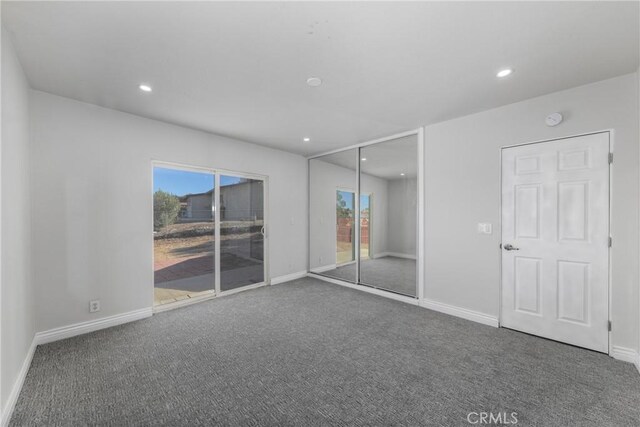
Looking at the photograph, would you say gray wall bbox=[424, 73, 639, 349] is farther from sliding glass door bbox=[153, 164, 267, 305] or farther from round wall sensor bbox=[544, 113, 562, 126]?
sliding glass door bbox=[153, 164, 267, 305]

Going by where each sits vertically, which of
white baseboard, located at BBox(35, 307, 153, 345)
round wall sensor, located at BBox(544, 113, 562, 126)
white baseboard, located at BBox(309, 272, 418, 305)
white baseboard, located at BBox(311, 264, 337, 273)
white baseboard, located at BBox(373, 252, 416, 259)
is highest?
round wall sensor, located at BBox(544, 113, 562, 126)

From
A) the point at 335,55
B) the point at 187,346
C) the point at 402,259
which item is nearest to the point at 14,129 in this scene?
the point at 187,346

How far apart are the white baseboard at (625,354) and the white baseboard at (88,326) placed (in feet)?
16.5

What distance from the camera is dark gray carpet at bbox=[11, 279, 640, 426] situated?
5.70 ft

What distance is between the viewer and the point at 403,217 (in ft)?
13.8

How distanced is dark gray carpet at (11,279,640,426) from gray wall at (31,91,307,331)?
47cm

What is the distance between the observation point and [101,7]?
5.14 feet

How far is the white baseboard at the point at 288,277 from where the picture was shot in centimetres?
486

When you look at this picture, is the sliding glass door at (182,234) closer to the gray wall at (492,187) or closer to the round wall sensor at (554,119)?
the gray wall at (492,187)

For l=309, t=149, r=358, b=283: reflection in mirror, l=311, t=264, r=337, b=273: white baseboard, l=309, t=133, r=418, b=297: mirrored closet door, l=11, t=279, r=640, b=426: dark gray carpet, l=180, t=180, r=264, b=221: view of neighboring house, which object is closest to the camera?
l=11, t=279, r=640, b=426: dark gray carpet

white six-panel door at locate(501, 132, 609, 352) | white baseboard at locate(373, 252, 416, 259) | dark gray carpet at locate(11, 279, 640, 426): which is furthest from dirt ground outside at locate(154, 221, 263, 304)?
white six-panel door at locate(501, 132, 609, 352)

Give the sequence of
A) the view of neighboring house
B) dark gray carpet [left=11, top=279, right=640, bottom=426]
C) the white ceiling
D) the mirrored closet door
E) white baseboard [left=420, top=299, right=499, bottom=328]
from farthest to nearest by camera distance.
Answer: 1. the mirrored closet door
2. the view of neighboring house
3. white baseboard [left=420, top=299, right=499, bottom=328]
4. dark gray carpet [left=11, top=279, right=640, bottom=426]
5. the white ceiling

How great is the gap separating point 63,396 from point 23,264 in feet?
3.91

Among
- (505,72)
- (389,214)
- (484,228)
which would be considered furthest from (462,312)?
(505,72)
